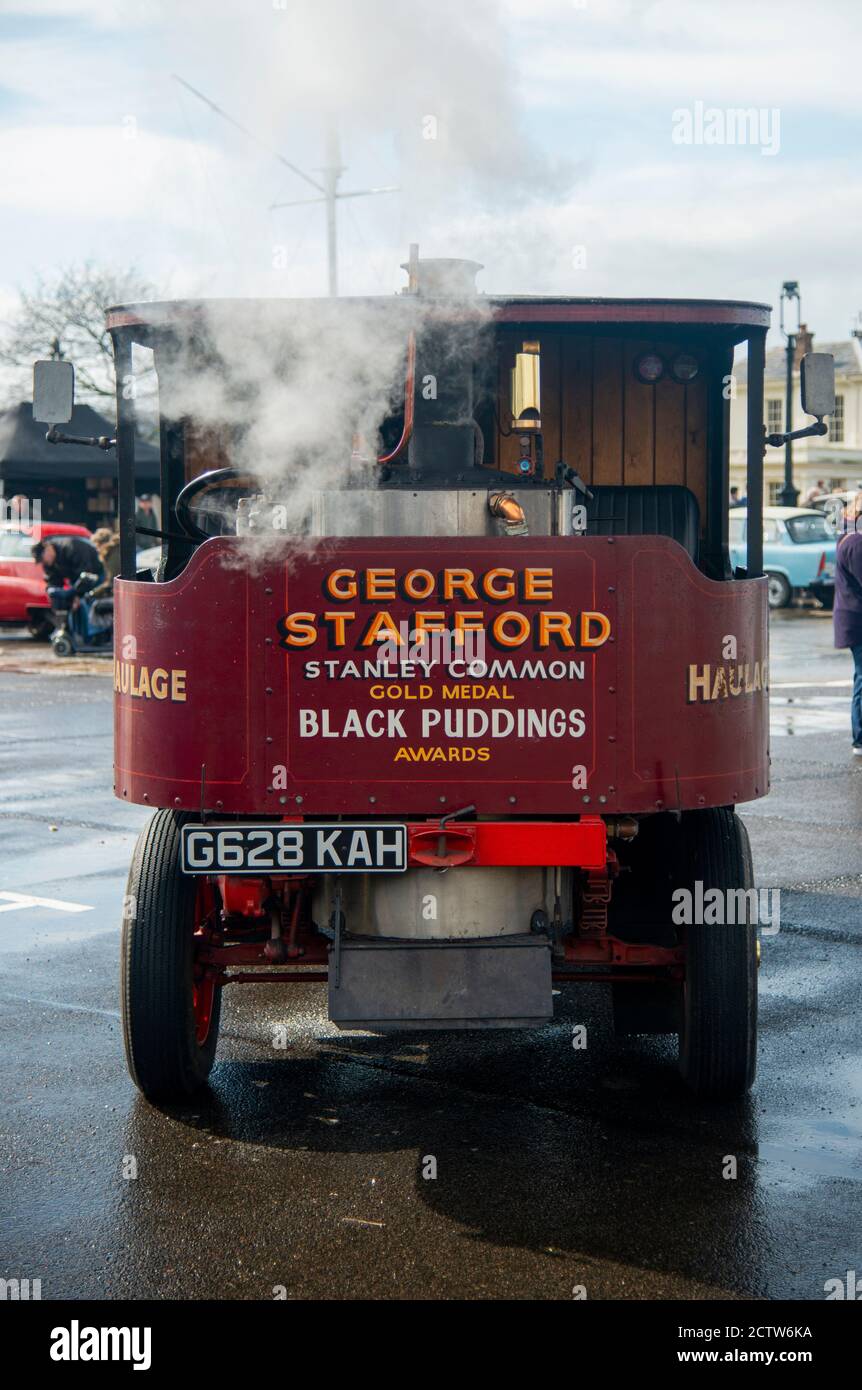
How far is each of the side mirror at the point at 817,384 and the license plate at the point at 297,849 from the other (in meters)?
2.12

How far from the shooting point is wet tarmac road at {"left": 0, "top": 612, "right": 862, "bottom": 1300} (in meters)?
3.86

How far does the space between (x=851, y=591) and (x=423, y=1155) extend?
8115 mm

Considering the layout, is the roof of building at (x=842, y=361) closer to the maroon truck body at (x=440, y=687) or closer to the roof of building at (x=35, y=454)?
the roof of building at (x=35, y=454)

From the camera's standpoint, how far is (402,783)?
455cm

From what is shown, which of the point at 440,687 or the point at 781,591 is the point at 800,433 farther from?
the point at 781,591

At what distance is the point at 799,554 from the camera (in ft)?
86.5

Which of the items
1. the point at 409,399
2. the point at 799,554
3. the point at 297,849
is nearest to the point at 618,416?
the point at 409,399

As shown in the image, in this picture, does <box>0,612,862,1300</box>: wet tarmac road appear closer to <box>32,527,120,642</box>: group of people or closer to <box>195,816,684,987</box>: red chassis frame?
<box>195,816,684,987</box>: red chassis frame

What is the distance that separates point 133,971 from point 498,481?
1885 mm

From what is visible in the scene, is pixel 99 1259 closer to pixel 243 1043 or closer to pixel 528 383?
pixel 243 1043

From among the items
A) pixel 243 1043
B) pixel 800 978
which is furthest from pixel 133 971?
pixel 800 978

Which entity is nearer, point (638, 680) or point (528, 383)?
point (638, 680)

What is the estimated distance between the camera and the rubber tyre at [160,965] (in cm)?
477

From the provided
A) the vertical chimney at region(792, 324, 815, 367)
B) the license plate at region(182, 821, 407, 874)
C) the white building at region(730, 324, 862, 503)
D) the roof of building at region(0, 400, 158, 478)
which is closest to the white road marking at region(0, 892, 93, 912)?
the license plate at region(182, 821, 407, 874)
